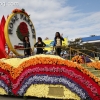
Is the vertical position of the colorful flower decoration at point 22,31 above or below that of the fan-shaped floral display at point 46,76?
above

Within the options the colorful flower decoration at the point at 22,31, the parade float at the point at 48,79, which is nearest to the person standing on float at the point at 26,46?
the colorful flower decoration at the point at 22,31

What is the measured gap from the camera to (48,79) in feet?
27.0

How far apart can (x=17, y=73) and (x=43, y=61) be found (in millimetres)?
1488

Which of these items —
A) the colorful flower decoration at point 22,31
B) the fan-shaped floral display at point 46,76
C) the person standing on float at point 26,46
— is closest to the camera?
the fan-shaped floral display at point 46,76

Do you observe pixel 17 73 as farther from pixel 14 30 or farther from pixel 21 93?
pixel 14 30

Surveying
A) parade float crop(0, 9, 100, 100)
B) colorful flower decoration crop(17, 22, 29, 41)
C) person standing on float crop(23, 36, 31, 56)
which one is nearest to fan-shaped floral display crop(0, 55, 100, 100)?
parade float crop(0, 9, 100, 100)

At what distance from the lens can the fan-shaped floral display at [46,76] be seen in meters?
7.65

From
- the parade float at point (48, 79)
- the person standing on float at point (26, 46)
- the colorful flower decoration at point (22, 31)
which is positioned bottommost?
the parade float at point (48, 79)

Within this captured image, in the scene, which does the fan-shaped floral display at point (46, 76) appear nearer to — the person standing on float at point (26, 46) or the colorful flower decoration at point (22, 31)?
the person standing on float at point (26, 46)

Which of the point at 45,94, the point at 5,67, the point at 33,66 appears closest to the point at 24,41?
the point at 5,67

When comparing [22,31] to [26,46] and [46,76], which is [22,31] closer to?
[26,46]

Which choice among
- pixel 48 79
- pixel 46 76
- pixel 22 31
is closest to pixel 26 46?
pixel 22 31

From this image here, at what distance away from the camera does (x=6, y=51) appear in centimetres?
1217

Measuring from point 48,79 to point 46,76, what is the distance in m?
0.14
